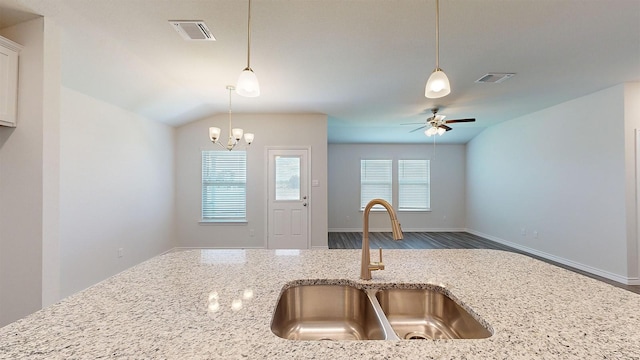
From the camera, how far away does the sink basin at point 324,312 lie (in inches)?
43.7

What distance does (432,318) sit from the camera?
110 cm

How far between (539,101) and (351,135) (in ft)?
11.6

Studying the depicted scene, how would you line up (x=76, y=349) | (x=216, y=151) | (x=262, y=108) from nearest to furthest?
(x=76, y=349), (x=262, y=108), (x=216, y=151)

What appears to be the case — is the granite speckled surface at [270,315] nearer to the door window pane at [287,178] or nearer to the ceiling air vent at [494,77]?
the ceiling air vent at [494,77]

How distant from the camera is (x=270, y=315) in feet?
2.67

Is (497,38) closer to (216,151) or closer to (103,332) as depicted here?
(103,332)

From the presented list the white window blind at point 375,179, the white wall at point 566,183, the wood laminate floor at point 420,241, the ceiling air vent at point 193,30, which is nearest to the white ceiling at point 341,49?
the ceiling air vent at point 193,30

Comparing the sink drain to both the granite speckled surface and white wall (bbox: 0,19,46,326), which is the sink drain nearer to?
the granite speckled surface

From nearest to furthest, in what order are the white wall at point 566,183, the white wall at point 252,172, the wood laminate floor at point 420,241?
the white wall at point 566,183, the white wall at point 252,172, the wood laminate floor at point 420,241

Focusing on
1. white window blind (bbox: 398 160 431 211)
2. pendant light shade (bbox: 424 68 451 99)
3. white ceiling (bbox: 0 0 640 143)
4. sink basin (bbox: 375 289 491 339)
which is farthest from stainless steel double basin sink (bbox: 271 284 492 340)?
white window blind (bbox: 398 160 431 211)

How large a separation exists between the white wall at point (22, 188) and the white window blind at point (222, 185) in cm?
297

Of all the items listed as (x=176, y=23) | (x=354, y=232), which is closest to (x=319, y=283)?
(x=176, y=23)

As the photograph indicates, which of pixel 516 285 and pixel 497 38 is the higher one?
pixel 497 38

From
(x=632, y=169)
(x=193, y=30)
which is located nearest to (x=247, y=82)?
(x=193, y=30)
